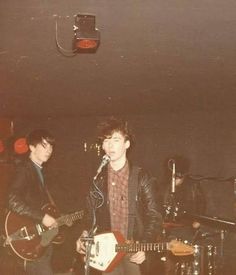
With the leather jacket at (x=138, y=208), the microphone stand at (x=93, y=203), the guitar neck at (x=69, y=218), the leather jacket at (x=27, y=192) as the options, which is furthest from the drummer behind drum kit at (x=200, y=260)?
the microphone stand at (x=93, y=203)

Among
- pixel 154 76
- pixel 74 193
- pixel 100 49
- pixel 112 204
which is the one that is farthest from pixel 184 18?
pixel 74 193

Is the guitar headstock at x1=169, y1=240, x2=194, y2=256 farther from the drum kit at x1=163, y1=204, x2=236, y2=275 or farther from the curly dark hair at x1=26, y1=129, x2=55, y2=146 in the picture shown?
the curly dark hair at x1=26, y1=129, x2=55, y2=146

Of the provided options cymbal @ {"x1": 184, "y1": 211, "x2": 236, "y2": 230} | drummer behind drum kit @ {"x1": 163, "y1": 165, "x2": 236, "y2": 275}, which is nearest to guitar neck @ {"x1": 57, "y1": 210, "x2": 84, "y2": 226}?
drummer behind drum kit @ {"x1": 163, "y1": 165, "x2": 236, "y2": 275}

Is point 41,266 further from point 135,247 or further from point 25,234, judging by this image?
point 135,247

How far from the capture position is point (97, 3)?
4.14m

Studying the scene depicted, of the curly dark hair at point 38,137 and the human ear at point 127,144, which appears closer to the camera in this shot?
the human ear at point 127,144

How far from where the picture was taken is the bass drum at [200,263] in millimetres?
6488

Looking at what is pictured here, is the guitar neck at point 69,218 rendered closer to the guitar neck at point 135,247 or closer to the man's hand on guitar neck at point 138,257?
the guitar neck at point 135,247

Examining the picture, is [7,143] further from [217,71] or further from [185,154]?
[217,71]

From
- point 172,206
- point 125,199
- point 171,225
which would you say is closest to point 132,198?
point 125,199

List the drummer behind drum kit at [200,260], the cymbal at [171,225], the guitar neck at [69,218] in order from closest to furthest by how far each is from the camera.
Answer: the guitar neck at [69,218], the drummer behind drum kit at [200,260], the cymbal at [171,225]

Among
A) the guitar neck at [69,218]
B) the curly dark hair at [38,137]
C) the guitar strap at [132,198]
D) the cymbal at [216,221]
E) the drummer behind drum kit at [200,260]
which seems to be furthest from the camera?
the drummer behind drum kit at [200,260]

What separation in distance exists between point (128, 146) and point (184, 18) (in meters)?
1.34

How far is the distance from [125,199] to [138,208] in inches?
5.7
